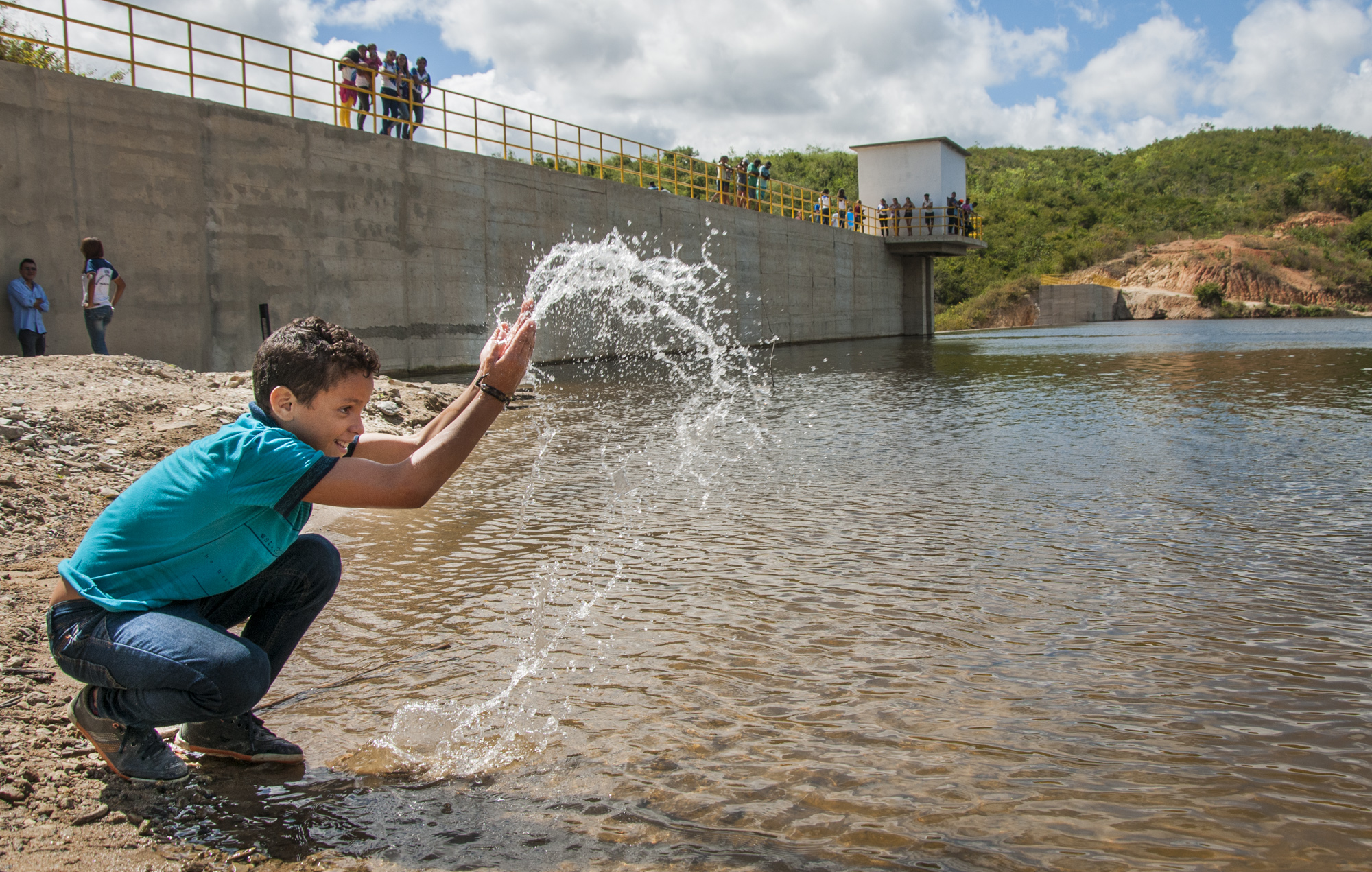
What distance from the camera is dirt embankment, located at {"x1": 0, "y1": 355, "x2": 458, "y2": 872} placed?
222cm

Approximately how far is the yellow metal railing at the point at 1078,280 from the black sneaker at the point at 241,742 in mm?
61316

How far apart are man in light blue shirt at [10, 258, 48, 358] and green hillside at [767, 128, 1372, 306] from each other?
193 feet

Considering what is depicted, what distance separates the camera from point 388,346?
16.7m

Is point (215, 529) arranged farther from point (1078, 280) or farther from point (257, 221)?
point (1078, 280)

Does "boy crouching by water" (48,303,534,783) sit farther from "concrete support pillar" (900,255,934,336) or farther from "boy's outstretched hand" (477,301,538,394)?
"concrete support pillar" (900,255,934,336)

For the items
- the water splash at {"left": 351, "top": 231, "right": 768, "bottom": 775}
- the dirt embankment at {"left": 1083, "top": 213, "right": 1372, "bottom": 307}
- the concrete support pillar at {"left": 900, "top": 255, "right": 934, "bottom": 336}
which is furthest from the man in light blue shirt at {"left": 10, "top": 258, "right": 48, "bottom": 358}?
the dirt embankment at {"left": 1083, "top": 213, "right": 1372, "bottom": 307}

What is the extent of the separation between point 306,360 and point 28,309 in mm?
11087

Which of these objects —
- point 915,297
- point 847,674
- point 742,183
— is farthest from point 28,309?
point 915,297

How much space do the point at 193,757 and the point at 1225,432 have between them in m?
8.99

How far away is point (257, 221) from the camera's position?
14.4 meters

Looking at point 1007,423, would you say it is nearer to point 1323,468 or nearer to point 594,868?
point 1323,468

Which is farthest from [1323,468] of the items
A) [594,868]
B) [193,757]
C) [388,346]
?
[388,346]

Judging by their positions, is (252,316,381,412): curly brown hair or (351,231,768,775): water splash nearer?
(252,316,381,412): curly brown hair

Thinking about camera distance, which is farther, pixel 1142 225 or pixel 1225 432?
pixel 1142 225
